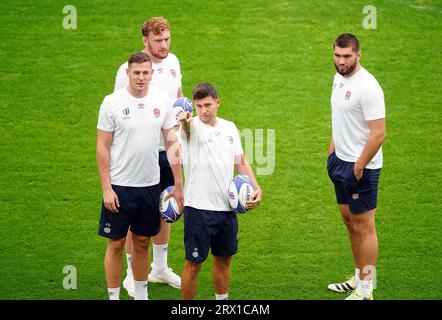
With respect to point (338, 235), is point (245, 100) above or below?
above

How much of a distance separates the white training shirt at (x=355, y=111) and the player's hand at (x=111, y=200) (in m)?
1.94

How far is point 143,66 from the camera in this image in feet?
23.6

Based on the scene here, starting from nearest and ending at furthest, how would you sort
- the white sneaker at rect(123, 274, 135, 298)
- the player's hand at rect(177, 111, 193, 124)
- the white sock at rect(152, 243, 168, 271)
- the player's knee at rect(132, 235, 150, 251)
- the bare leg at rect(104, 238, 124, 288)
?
the player's hand at rect(177, 111, 193, 124) < the bare leg at rect(104, 238, 124, 288) < the player's knee at rect(132, 235, 150, 251) < the white sneaker at rect(123, 274, 135, 298) < the white sock at rect(152, 243, 168, 271)

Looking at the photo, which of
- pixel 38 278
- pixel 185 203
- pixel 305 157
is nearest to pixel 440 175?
pixel 305 157

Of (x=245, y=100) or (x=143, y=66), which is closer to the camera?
(x=143, y=66)

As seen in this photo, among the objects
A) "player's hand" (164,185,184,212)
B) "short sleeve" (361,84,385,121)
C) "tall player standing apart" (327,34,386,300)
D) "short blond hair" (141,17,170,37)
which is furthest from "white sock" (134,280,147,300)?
"short sleeve" (361,84,385,121)

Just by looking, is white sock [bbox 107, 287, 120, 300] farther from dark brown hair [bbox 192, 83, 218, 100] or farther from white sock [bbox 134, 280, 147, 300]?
dark brown hair [bbox 192, 83, 218, 100]

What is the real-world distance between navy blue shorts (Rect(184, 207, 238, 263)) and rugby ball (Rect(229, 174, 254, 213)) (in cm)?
12

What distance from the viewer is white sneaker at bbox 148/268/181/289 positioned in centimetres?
830

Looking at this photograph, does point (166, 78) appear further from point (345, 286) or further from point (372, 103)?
point (345, 286)

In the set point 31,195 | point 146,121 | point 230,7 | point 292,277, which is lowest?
point 292,277

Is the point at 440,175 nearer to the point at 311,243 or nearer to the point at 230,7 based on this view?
the point at 311,243

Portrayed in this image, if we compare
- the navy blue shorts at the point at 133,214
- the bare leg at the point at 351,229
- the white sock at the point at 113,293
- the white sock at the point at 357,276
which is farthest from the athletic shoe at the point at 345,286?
the white sock at the point at 113,293

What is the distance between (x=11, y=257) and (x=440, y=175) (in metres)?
4.66
